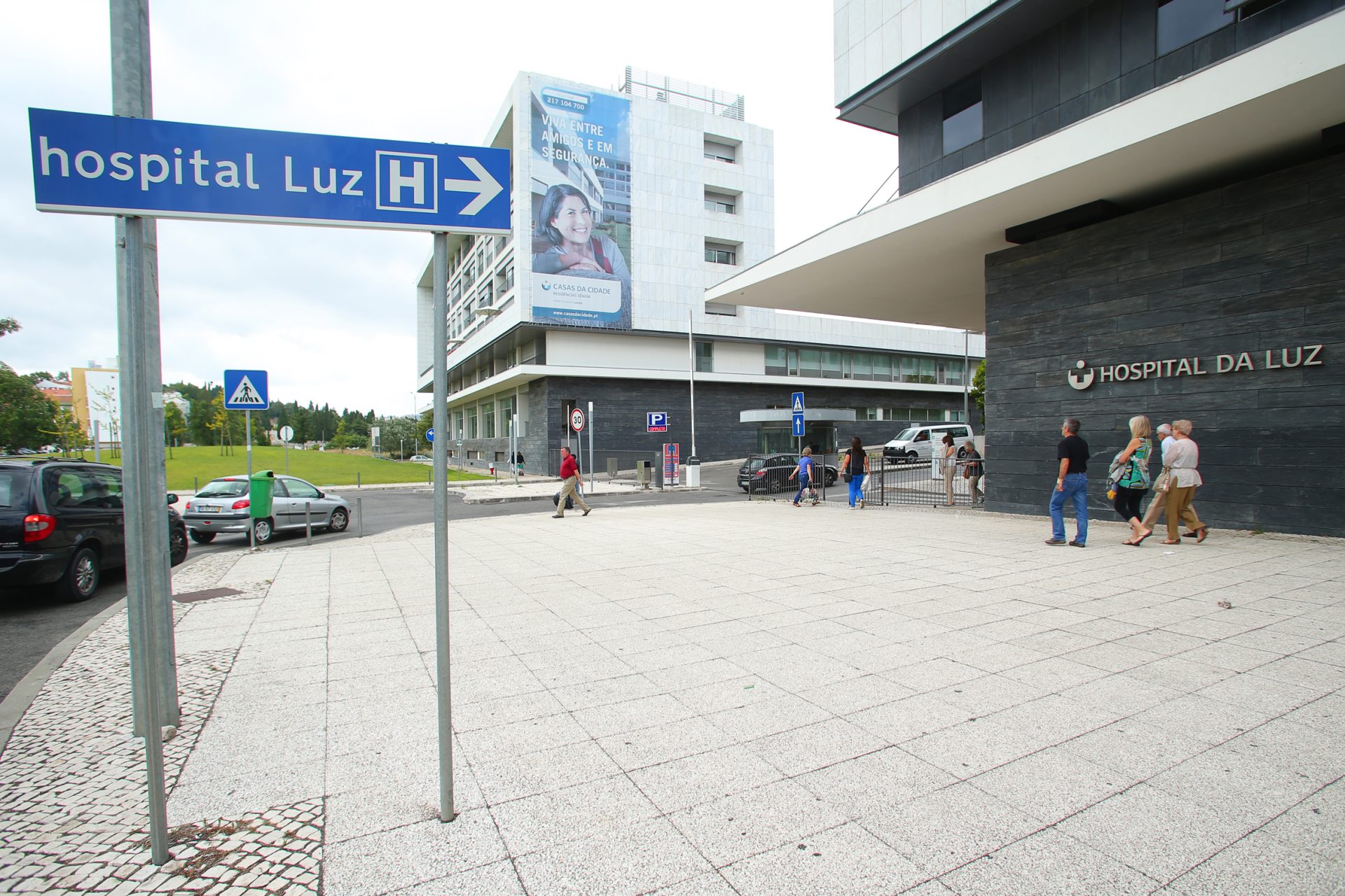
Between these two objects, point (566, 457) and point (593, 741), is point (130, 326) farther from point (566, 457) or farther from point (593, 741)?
point (566, 457)

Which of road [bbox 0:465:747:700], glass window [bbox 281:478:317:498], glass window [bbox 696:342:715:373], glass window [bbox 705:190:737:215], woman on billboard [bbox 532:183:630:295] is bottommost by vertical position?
road [bbox 0:465:747:700]

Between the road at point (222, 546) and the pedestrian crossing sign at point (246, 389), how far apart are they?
2.73 metres

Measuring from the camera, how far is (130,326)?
2910mm

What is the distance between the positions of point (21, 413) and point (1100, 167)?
48686 millimetres

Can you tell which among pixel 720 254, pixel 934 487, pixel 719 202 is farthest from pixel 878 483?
pixel 719 202

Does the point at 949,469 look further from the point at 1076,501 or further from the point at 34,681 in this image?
the point at 34,681

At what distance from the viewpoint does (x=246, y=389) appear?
11.5 m

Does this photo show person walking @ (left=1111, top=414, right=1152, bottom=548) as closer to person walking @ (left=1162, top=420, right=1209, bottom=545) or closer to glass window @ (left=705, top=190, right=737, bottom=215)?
person walking @ (left=1162, top=420, right=1209, bottom=545)

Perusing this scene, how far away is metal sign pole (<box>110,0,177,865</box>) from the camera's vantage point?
2525mm

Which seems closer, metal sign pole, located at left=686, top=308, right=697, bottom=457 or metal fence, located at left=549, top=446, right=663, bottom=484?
metal fence, located at left=549, top=446, right=663, bottom=484

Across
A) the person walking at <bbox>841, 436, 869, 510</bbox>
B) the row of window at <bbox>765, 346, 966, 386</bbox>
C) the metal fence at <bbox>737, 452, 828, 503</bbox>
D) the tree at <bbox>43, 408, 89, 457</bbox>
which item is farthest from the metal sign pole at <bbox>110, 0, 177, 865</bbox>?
the row of window at <bbox>765, 346, 966, 386</bbox>

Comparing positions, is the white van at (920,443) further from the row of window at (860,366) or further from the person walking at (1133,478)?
the person walking at (1133,478)

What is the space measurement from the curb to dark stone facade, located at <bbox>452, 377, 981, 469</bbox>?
110 ft

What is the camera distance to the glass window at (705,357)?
44500 millimetres
